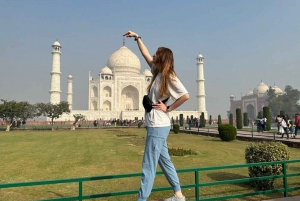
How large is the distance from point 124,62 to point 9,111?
3029cm

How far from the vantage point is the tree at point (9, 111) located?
83.7ft

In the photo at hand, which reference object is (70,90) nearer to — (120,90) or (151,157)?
(120,90)

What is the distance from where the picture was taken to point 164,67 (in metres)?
2.29

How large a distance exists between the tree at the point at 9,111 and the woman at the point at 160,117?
27.0m

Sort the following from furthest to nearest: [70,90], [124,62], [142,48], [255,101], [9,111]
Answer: [255,101]
[124,62]
[70,90]
[9,111]
[142,48]

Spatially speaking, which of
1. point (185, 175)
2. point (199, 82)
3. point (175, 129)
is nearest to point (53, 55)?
point (199, 82)

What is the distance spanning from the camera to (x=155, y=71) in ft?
7.83

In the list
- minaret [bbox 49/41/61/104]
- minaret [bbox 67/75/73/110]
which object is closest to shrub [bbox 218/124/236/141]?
minaret [bbox 49/41/61/104]

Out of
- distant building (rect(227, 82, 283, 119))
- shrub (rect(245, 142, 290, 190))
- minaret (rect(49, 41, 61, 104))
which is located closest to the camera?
shrub (rect(245, 142, 290, 190))

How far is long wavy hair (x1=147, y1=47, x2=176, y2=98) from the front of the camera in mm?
2258

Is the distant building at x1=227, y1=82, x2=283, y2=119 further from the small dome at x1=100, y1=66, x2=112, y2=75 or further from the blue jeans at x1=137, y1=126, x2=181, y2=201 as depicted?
the blue jeans at x1=137, y1=126, x2=181, y2=201

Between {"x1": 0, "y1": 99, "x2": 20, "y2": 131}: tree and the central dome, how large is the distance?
2715 cm

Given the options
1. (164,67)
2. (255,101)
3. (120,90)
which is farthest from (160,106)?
(255,101)

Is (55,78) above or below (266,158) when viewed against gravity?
above
